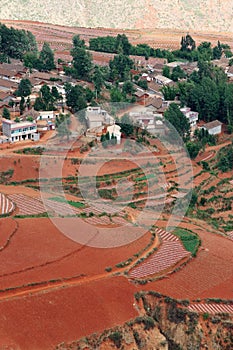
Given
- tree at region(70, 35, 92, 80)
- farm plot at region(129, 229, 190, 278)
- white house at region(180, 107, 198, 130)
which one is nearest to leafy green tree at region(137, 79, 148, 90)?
tree at region(70, 35, 92, 80)

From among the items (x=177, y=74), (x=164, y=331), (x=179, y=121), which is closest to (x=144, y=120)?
(x=179, y=121)

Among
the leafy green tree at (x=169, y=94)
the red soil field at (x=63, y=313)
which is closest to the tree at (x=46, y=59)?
the leafy green tree at (x=169, y=94)

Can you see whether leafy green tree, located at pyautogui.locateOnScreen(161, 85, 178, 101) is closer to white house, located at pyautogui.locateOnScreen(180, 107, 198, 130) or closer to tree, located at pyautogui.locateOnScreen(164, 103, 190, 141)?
white house, located at pyautogui.locateOnScreen(180, 107, 198, 130)

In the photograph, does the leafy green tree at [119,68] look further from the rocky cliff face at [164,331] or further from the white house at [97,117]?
the rocky cliff face at [164,331]

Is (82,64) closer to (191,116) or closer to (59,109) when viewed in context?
(59,109)

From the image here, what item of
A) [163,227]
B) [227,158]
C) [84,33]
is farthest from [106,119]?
[84,33]
